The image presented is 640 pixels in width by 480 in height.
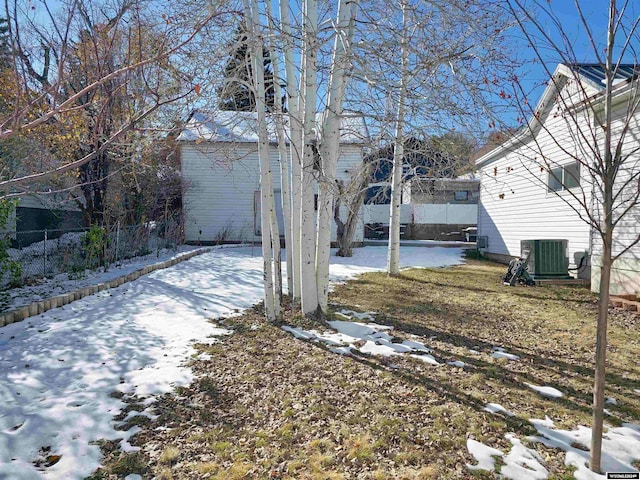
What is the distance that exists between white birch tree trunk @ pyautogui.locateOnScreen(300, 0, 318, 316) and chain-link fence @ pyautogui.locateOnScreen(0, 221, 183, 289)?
4.41 metres

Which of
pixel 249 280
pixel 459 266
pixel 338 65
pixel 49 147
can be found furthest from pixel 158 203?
pixel 338 65

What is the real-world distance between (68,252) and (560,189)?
10708 mm

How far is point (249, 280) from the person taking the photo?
8.04 m

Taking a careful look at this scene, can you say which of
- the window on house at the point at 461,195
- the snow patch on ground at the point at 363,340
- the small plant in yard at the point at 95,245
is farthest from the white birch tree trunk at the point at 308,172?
the window on house at the point at 461,195

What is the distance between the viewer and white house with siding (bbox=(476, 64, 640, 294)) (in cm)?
558

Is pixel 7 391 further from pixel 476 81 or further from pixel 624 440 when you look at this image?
pixel 476 81

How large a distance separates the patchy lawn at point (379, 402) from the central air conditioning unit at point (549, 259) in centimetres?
339

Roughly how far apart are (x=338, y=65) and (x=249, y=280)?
4.76 m

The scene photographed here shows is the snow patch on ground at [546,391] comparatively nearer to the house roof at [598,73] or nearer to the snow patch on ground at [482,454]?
the snow patch on ground at [482,454]

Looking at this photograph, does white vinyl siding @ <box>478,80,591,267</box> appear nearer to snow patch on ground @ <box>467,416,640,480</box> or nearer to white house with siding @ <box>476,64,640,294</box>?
white house with siding @ <box>476,64,640,294</box>

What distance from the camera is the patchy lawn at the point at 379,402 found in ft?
7.47

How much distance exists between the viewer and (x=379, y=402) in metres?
2.97

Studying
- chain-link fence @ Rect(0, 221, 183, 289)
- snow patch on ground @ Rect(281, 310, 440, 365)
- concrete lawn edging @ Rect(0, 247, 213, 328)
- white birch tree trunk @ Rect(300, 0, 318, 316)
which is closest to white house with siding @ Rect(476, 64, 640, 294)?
snow patch on ground @ Rect(281, 310, 440, 365)

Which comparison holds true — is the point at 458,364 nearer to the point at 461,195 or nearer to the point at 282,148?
the point at 282,148
